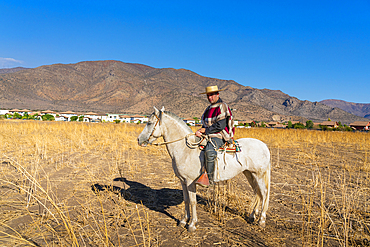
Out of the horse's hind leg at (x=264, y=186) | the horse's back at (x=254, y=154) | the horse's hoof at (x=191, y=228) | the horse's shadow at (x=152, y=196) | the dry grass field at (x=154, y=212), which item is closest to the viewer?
the dry grass field at (x=154, y=212)

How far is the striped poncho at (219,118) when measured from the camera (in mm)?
3977

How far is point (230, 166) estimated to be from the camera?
13.7 ft

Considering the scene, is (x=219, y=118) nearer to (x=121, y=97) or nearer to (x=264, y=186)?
(x=264, y=186)

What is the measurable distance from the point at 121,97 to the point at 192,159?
15484 cm

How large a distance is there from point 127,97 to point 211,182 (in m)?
156

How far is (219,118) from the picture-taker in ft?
13.0

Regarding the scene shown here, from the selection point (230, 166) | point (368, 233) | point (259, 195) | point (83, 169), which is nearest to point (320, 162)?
point (368, 233)

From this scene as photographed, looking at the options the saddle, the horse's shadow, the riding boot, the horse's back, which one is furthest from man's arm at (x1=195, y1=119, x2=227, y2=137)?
the horse's shadow

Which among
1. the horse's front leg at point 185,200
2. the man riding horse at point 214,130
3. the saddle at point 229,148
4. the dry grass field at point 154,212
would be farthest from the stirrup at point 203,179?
the dry grass field at point 154,212

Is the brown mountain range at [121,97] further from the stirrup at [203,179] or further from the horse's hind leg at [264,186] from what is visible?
the stirrup at [203,179]

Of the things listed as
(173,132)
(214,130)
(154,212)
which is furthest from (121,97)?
(214,130)

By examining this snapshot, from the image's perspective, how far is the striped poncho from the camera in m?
3.98

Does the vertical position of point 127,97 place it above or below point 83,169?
above

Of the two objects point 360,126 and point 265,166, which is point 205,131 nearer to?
point 265,166
